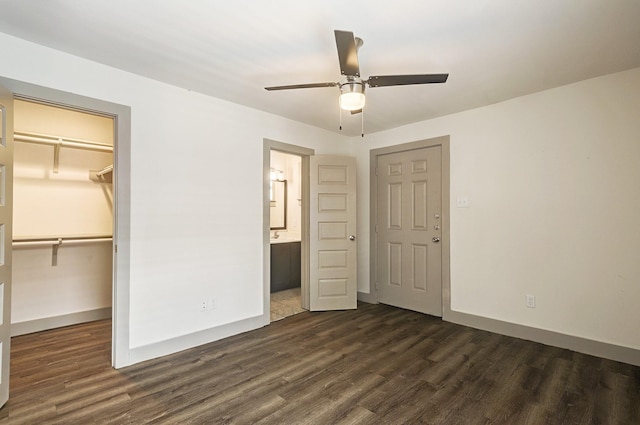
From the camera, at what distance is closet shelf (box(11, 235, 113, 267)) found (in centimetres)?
308

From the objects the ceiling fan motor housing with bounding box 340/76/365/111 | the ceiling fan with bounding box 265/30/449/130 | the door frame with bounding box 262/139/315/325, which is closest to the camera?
the ceiling fan with bounding box 265/30/449/130

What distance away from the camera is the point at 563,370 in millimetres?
2480

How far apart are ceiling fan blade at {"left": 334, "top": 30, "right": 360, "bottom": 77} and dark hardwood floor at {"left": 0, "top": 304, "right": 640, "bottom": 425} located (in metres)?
2.17

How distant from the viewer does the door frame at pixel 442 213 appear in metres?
3.71

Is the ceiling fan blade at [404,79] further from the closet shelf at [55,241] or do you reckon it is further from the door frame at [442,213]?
the closet shelf at [55,241]

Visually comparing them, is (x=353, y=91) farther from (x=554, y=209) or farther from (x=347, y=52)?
(x=554, y=209)

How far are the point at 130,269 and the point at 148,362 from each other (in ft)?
2.62

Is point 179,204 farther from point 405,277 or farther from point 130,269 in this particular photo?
point 405,277


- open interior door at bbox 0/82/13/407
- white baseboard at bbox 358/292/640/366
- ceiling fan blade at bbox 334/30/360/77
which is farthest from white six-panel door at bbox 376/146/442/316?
open interior door at bbox 0/82/13/407

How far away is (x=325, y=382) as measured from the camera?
7.57ft

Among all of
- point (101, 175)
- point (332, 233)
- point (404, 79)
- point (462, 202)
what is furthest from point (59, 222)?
point (462, 202)

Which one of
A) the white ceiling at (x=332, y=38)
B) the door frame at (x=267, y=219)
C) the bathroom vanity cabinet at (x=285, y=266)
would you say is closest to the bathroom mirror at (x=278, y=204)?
the bathroom vanity cabinet at (x=285, y=266)

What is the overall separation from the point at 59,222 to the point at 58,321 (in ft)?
3.58

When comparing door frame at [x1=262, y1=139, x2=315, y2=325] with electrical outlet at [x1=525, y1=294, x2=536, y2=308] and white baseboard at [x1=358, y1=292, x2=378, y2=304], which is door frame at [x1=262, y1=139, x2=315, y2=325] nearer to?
white baseboard at [x1=358, y1=292, x2=378, y2=304]
